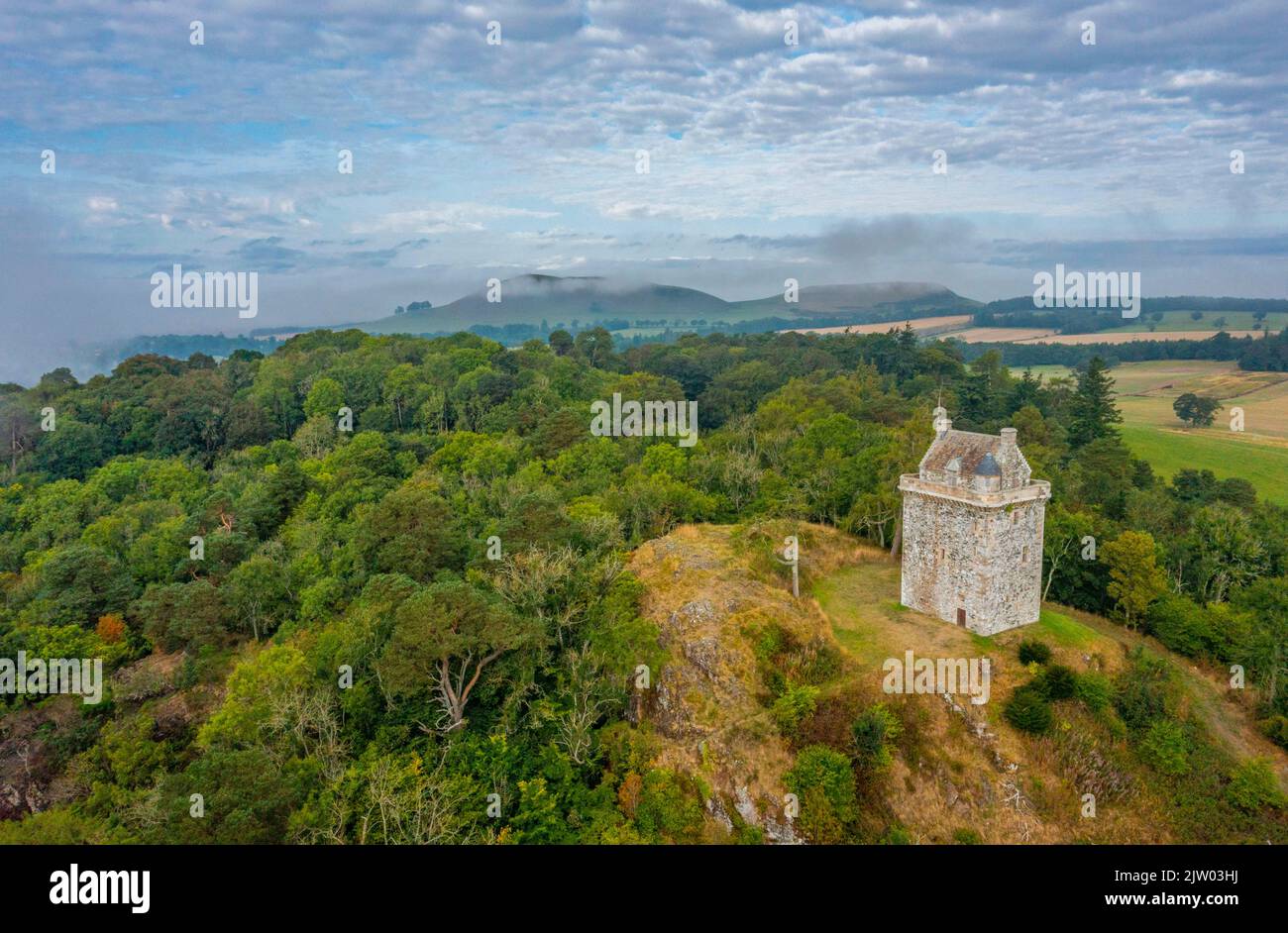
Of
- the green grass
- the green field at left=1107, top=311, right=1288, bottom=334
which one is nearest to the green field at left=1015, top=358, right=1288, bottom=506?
the green grass

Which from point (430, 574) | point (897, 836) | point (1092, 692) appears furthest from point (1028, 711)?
point (430, 574)

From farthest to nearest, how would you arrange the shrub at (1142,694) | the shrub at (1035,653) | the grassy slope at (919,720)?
the shrub at (1035,653) < the shrub at (1142,694) < the grassy slope at (919,720)

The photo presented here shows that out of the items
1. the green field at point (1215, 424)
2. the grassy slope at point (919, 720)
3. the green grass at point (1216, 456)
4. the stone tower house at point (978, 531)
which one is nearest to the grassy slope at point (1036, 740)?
the grassy slope at point (919, 720)

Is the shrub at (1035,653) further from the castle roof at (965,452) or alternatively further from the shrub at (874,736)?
the castle roof at (965,452)

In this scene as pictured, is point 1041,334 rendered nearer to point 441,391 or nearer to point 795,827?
point 441,391

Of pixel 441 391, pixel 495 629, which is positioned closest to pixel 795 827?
pixel 495 629

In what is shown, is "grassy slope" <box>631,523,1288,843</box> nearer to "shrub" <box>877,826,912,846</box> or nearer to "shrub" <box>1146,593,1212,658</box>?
"shrub" <box>877,826,912,846</box>
